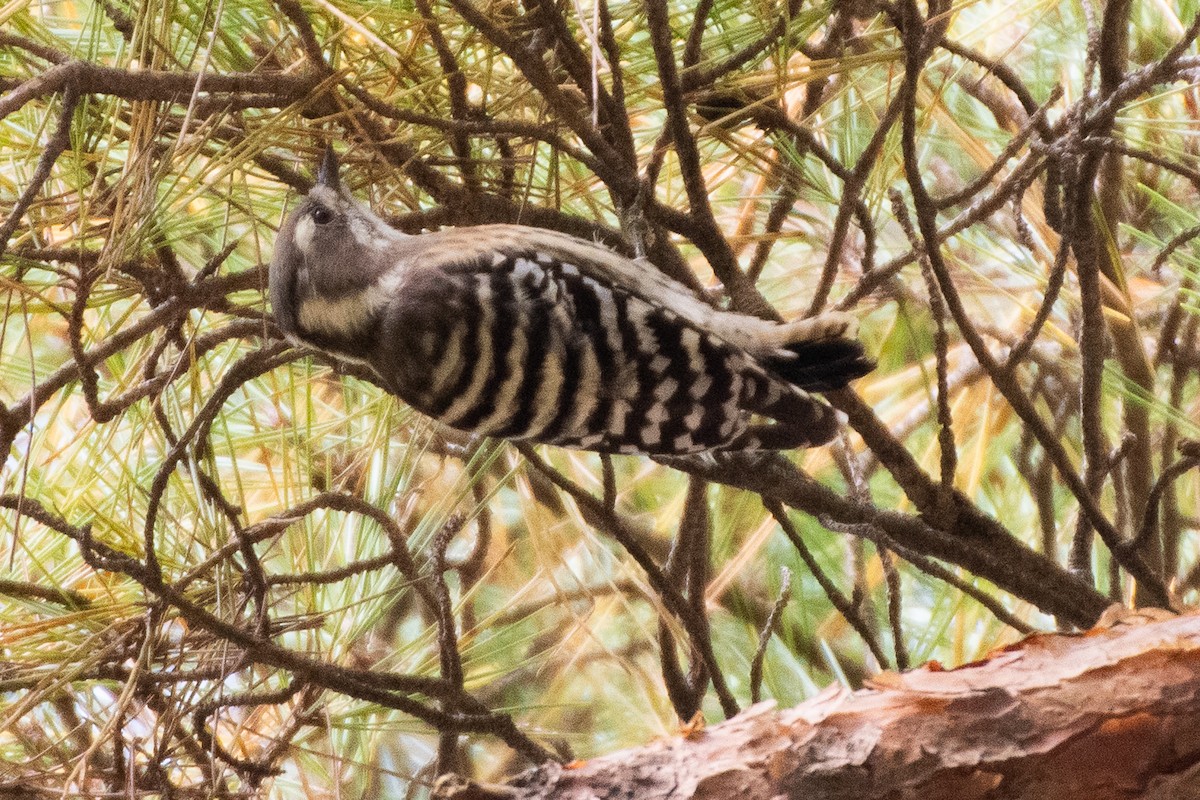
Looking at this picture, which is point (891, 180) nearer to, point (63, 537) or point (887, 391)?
point (887, 391)

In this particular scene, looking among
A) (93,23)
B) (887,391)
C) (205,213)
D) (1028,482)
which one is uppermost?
(93,23)

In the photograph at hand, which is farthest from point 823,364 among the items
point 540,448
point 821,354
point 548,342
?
point 540,448

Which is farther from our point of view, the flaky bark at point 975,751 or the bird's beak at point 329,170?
the bird's beak at point 329,170

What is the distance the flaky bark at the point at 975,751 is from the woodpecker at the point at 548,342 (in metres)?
0.42

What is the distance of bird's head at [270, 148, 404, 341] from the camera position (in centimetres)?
89

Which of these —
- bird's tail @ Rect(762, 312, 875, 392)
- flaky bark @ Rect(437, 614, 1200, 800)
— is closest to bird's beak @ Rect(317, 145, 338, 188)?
bird's tail @ Rect(762, 312, 875, 392)

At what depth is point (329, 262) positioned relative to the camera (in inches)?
37.0

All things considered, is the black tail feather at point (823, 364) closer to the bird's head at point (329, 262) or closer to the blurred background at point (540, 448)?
the blurred background at point (540, 448)

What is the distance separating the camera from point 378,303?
97 cm

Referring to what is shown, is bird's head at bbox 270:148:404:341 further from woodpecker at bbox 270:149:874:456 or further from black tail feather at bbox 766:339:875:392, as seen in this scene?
black tail feather at bbox 766:339:875:392

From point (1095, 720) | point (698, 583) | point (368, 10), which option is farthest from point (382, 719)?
point (1095, 720)

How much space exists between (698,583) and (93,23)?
683 millimetres

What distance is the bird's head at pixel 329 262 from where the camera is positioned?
890mm

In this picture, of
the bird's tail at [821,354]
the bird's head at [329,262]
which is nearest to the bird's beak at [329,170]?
the bird's head at [329,262]
